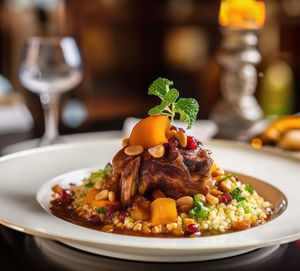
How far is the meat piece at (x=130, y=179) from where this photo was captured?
202cm

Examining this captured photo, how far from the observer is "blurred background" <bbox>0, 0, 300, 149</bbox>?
274 inches

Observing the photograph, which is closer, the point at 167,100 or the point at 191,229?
the point at 191,229

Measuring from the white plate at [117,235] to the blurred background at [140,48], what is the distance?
4.16m

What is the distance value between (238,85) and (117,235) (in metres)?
2.05

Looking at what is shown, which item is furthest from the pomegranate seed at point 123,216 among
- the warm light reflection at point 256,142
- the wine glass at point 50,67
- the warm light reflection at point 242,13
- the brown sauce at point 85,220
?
the warm light reflection at point 242,13

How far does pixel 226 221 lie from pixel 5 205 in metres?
0.75

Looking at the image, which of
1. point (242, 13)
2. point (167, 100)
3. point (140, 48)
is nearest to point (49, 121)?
point (242, 13)

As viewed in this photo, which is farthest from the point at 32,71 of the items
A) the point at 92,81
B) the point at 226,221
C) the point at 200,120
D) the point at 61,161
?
the point at 92,81

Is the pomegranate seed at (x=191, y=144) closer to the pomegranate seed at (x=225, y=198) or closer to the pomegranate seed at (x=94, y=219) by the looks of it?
the pomegranate seed at (x=225, y=198)

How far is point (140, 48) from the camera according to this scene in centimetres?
756

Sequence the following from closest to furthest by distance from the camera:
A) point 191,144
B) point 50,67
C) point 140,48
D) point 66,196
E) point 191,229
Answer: point 191,229 → point 191,144 → point 66,196 → point 50,67 → point 140,48

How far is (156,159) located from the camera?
80.0 inches

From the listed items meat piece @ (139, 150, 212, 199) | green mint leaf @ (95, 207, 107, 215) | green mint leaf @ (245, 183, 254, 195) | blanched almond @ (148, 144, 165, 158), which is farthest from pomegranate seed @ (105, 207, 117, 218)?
green mint leaf @ (245, 183, 254, 195)

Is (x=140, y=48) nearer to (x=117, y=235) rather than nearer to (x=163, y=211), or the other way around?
(x=163, y=211)
